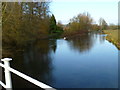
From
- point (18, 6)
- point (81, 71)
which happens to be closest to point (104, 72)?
point (81, 71)

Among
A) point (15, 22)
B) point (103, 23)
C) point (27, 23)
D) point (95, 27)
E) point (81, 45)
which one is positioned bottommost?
point (81, 45)

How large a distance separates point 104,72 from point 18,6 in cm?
1038

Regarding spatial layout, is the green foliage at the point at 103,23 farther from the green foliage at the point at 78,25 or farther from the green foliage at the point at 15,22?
the green foliage at the point at 15,22

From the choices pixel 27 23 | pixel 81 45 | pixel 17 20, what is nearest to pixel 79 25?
pixel 81 45

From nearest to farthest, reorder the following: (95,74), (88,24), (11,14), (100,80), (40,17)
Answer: (100,80)
(95,74)
(11,14)
(40,17)
(88,24)

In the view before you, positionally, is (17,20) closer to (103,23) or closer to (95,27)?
(95,27)

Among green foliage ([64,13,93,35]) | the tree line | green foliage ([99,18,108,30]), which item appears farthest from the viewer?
green foliage ([99,18,108,30])

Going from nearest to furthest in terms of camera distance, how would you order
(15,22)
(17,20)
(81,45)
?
(15,22) < (17,20) < (81,45)

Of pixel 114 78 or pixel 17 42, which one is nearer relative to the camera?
pixel 114 78

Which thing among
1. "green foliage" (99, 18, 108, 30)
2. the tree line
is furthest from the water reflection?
"green foliage" (99, 18, 108, 30)

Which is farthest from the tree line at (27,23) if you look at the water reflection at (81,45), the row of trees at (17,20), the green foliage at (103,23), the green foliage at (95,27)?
the green foliage at (103,23)

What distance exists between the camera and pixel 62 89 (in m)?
5.62

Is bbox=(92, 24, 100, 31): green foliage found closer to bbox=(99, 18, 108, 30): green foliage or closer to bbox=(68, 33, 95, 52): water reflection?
bbox=(99, 18, 108, 30): green foliage

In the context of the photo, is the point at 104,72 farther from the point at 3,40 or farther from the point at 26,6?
the point at 26,6
